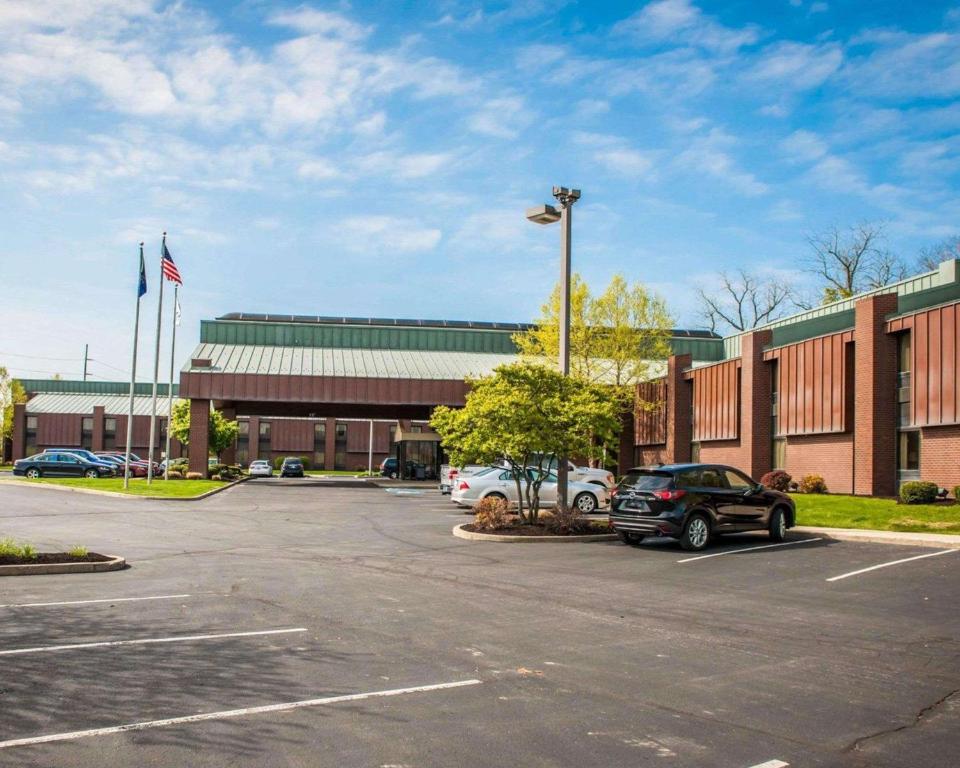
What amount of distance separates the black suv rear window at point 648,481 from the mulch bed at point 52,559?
32.3ft

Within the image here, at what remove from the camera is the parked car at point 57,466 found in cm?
4697

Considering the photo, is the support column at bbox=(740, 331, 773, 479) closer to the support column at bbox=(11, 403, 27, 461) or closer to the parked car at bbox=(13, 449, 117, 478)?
the parked car at bbox=(13, 449, 117, 478)

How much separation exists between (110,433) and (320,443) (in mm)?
21087

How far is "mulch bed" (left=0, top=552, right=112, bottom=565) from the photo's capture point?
13.5 m

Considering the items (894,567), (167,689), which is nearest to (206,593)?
(167,689)

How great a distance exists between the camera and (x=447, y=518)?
26359 mm

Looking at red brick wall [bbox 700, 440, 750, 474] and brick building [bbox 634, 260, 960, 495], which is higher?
brick building [bbox 634, 260, 960, 495]

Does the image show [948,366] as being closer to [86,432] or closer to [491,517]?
[491,517]

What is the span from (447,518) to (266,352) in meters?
34.0

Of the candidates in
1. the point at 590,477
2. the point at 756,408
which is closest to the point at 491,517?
the point at 590,477

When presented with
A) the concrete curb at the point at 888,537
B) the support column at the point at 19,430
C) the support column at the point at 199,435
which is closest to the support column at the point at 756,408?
the concrete curb at the point at 888,537

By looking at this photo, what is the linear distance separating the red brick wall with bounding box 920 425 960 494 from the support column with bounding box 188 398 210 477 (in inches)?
1364

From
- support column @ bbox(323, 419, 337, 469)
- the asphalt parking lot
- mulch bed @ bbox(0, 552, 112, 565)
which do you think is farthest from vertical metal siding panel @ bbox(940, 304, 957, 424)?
support column @ bbox(323, 419, 337, 469)

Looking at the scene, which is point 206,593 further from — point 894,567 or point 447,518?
point 447,518
